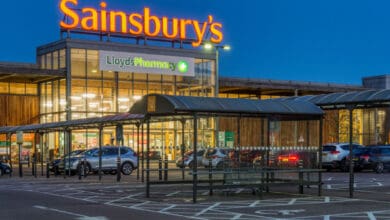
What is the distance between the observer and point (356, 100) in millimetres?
21062

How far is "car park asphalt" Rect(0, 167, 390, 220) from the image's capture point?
15391mm

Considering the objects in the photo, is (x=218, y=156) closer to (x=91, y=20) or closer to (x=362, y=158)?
(x=362, y=158)

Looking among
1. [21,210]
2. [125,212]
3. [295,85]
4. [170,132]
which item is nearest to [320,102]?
[125,212]

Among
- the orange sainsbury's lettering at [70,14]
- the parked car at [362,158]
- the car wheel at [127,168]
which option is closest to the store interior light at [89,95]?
the orange sainsbury's lettering at [70,14]

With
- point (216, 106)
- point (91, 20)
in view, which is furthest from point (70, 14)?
point (216, 106)

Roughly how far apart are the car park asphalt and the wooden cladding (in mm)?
30309

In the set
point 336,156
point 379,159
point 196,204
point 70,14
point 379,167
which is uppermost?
point 70,14

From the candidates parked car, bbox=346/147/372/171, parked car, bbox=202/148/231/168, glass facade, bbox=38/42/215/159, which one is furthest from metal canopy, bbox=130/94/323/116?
glass facade, bbox=38/42/215/159

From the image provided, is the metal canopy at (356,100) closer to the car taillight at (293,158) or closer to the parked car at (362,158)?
the car taillight at (293,158)

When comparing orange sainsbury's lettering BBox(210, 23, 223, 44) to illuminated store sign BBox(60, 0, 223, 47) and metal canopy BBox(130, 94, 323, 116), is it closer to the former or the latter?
illuminated store sign BBox(60, 0, 223, 47)

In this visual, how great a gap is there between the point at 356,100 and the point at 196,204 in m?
6.50

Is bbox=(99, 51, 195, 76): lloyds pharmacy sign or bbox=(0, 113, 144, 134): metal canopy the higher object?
bbox=(99, 51, 195, 76): lloyds pharmacy sign

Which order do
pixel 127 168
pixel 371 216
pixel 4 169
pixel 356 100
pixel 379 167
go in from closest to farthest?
pixel 371 216 → pixel 356 100 → pixel 4 169 → pixel 127 168 → pixel 379 167

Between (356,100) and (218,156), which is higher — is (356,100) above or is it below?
above
